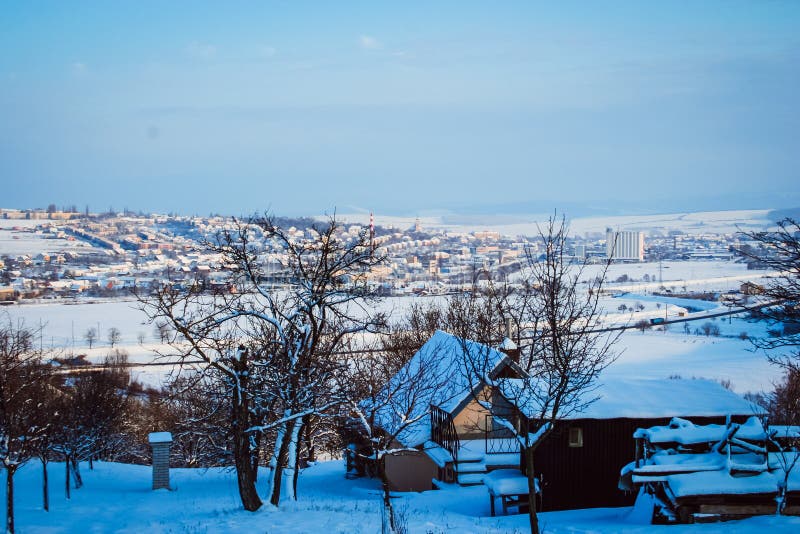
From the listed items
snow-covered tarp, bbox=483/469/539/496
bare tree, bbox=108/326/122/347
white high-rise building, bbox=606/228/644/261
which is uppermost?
white high-rise building, bbox=606/228/644/261

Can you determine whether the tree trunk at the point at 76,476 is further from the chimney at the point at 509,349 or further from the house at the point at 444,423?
the chimney at the point at 509,349

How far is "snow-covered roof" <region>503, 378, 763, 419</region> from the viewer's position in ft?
45.6

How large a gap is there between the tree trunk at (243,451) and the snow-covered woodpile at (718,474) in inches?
226

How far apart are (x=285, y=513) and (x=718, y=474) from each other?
6340 millimetres

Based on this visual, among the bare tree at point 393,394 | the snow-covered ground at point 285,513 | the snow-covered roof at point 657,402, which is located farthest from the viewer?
the snow-covered roof at point 657,402

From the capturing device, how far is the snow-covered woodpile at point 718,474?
406 inches

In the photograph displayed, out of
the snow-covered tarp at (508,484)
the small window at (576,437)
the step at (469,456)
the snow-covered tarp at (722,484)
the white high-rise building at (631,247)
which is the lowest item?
the step at (469,456)

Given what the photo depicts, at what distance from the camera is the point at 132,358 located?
58.7 metres

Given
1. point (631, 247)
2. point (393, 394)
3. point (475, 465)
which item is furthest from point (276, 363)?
point (631, 247)

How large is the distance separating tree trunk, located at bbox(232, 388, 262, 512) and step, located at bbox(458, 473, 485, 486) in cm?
612

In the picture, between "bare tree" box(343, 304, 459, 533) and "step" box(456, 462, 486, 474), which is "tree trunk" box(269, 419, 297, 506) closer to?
"bare tree" box(343, 304, 459, 533)

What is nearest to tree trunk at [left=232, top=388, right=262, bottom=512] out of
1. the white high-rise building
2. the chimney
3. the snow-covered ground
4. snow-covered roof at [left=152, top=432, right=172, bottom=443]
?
the snow-covered ground

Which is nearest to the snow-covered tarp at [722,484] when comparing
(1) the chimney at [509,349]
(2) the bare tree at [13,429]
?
(1) the chimney at [509,349]

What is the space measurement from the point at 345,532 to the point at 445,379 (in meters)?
7.66
